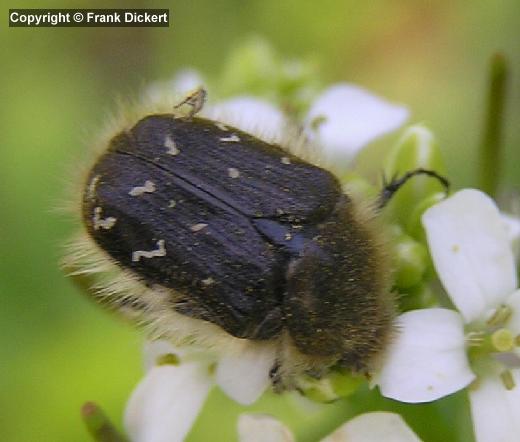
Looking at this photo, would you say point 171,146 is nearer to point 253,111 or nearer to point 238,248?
point 238,248

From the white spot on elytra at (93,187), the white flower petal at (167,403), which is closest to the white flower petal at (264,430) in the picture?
the white flower petal at (167,403)

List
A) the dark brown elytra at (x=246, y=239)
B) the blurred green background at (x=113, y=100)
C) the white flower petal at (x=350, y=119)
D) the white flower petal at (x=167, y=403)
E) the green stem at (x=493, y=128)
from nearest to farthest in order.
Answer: the dark brown elytra at (x=246, y=239), the white flower petal at (x=167, y=403), the green stem at (x=493, y=128), the white flower petal at (x=350, y=119), the blurred green background at (x=113, y=100)

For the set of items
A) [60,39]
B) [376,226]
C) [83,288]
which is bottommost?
[83,288]

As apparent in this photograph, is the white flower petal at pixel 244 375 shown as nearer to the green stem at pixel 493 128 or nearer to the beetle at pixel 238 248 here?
the beetle at pixel 238 248

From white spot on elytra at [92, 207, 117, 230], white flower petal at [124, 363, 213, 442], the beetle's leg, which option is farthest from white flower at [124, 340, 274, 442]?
the beetle's leg

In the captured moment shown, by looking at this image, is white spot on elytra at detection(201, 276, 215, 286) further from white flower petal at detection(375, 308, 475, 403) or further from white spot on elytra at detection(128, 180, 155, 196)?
white flower petal at detection(375, 308, 475, 403)

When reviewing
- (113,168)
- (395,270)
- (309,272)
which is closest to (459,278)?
(395,270)

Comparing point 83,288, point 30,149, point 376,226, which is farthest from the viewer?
point 30,149

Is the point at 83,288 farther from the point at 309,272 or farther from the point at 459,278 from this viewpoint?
the point at 459,278
